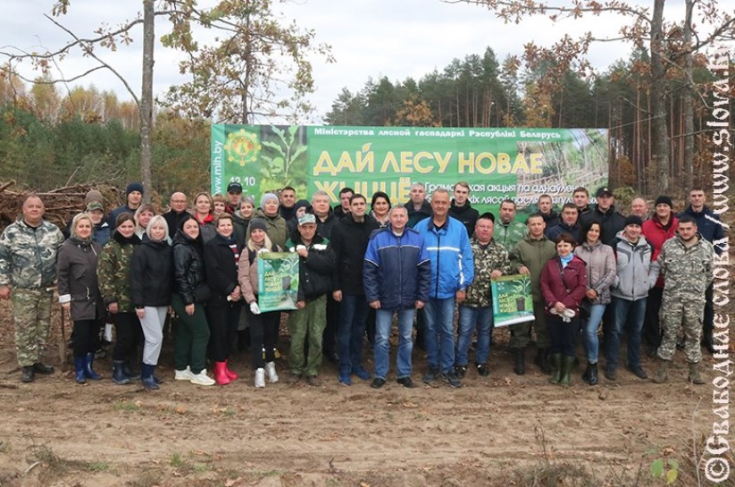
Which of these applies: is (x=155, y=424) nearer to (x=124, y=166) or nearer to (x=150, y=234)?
(x=150, y=234)

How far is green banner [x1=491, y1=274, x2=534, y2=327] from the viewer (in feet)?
22.3

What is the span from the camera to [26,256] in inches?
248

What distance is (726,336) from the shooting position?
7973 mm

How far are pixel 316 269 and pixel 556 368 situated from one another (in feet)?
10.7

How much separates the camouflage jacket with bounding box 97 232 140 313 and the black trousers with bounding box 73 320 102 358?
1.26 ft

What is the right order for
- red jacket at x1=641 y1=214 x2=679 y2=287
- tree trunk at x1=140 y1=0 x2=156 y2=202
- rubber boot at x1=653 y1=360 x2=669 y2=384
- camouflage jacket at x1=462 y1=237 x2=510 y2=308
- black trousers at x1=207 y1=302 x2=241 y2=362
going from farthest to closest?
tree trunk at x1=140 y1=0 x2=156 y2=202 → red jacket at x1=641 y1=214 x2=679 y2=287 → rubber boot at x1=653 y1=360 x2=669 y2=384 → camouflage jacket at x1=462 y1=237 x2=510 y2=308 → black trousers at x1=207 y1=302 x2=241 y2=362

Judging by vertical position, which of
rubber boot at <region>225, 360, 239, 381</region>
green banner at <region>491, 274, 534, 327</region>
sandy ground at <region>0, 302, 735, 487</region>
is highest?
green banner at <region>491, 274, 534, 327</region>

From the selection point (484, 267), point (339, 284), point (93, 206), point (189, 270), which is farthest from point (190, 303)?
point (484, 267)

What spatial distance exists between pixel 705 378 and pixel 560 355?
195 centimetres

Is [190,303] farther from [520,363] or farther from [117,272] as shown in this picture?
[520,363]

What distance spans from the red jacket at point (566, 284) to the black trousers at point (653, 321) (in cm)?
174

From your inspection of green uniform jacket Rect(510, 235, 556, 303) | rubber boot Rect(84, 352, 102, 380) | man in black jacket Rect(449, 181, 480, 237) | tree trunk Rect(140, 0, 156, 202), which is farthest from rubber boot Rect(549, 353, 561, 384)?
tree trunk Rect(140, 0, 156, 202)

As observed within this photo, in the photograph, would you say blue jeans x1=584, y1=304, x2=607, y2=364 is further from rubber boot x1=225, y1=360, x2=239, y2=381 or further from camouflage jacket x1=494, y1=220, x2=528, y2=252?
rubber boot x1=225, y1=360, x2=239, y2=381

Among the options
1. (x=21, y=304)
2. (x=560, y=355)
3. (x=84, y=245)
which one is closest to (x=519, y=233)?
(x=560, y=355)
